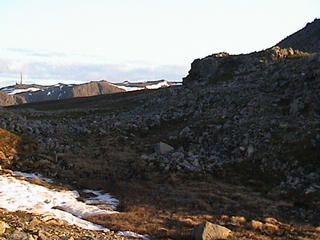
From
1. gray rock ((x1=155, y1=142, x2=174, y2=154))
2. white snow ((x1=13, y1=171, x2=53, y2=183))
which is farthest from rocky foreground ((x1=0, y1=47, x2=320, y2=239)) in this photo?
white snow ((x1=13, y1=171, x2=53, y2=183))

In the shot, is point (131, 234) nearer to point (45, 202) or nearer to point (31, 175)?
point (45, 202)

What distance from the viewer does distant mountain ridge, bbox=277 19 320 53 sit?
98800 mm

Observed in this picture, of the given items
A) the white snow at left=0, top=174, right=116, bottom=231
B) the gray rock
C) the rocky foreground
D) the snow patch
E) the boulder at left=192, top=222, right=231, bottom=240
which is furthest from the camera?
the gray rock

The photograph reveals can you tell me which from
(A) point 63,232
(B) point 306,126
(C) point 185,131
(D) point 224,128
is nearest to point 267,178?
(B) point 306,126

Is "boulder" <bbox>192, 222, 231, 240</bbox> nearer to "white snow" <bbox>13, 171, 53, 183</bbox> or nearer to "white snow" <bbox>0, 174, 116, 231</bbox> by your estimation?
"white snow" <bbox>0, 174, 116, 231</bbox>

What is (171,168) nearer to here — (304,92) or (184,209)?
(184,209)

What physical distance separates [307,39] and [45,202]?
95949 millimetres

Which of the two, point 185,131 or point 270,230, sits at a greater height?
point 185,131

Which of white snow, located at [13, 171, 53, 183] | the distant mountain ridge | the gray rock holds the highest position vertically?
the distant mountain ridge

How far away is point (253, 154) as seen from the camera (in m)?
30.6

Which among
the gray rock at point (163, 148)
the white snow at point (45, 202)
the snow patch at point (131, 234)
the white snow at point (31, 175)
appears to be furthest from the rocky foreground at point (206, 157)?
the white snow at point (45, 202)

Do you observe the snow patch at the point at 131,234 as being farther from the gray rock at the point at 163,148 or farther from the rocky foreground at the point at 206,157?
the gray rock at the point at 163,148

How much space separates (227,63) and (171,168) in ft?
126

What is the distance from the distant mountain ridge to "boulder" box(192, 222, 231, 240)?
81378 millimetres
